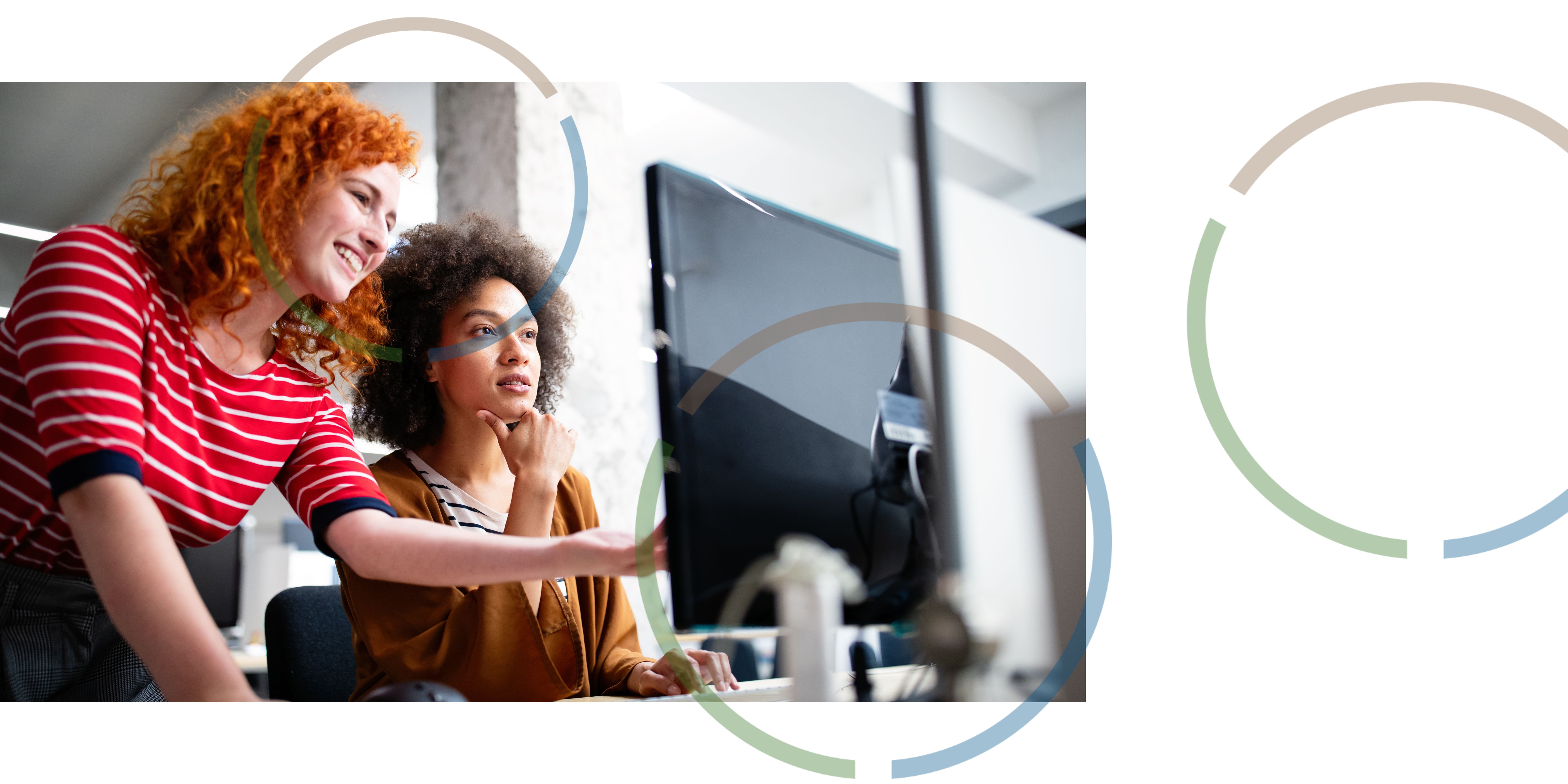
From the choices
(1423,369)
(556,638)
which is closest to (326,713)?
(556,638)

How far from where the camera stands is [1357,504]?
0.86 meters

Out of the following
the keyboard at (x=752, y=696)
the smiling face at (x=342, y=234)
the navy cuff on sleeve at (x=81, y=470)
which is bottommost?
the keyboard at (x=752, y=696)

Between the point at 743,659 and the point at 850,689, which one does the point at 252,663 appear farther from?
the point at 850,689

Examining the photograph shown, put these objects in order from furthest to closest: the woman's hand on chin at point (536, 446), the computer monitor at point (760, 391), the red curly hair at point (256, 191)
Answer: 1. the woman's hand on chin at point (536, 446)
2. the red curly hair at point (256, 191)
3. the computer monitor at point (760, 391)

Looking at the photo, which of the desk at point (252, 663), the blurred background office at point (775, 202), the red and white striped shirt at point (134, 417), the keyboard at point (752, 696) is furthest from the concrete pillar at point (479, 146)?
the desk at point (252, 663)

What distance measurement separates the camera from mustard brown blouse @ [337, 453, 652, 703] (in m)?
0.81

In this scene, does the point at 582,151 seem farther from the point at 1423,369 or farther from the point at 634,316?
the point at 1423,369

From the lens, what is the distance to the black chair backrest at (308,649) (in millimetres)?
956

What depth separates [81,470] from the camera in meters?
0.64

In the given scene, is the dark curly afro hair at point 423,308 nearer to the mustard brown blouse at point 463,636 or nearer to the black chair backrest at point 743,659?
the mustard brown blouse at point 463,636

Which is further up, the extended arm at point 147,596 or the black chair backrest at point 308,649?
the extended arm at point 147,596

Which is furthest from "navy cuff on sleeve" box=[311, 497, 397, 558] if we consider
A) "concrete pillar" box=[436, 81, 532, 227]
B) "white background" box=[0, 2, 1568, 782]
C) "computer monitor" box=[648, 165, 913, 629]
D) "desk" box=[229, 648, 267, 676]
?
"desk" box=[229, 648, 267, 676]

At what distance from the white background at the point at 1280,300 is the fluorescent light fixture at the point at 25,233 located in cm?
18

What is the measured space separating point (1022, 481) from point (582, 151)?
645 mm
